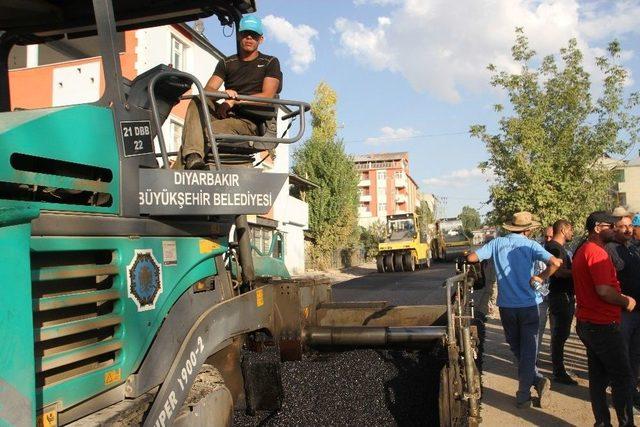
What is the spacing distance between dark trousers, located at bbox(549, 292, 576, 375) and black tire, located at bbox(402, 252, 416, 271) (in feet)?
77.4

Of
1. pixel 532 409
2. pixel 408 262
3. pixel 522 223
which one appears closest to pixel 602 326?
pixel 532 409

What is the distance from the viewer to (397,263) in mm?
30891

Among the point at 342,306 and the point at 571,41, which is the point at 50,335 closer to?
the point at 342,306

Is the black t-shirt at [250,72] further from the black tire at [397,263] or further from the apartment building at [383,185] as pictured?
the apartment building at [383,185]

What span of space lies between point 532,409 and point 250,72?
4.15m

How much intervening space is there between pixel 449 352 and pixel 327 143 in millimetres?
34978

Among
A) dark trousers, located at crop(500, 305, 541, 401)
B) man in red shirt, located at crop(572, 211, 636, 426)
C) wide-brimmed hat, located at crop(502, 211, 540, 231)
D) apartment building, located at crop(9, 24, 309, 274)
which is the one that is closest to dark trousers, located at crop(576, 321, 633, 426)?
man in red shirt, located at crop(572, 211, 636, 426)

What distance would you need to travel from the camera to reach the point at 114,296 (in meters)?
2.40

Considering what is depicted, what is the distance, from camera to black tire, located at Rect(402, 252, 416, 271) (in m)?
30.7

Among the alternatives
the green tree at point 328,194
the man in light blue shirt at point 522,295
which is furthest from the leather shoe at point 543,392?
the green tree at point 328,194

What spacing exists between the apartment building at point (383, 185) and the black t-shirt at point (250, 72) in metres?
90.4

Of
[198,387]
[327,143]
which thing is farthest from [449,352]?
[327,143]

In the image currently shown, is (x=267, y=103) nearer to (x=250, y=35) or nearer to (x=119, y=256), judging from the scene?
(x=250, y=35)

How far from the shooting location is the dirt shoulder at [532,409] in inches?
217
